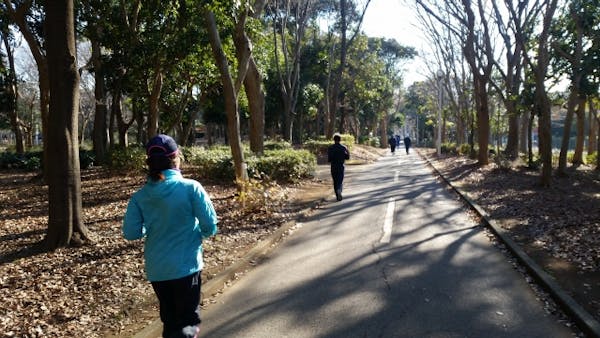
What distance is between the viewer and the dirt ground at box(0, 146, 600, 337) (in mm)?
4609

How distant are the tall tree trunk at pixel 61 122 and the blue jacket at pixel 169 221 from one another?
3.75 metres

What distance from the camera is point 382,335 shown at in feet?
13.3

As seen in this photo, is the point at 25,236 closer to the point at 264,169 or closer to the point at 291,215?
the point at 291,215

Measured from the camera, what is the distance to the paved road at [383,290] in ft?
13.9

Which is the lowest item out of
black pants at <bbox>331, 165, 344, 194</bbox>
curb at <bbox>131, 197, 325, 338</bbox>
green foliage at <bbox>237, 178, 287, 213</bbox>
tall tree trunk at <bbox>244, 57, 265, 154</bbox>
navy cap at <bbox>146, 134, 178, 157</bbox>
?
curb at <bbox>131, 197, 325, 338</bbox>

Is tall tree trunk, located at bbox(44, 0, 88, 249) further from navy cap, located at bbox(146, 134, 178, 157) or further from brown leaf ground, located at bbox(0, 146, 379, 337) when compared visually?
navy cap, located at bbox(146, 134, 178, 157)

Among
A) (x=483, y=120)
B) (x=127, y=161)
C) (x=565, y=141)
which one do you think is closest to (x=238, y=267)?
(x=127, y=161)

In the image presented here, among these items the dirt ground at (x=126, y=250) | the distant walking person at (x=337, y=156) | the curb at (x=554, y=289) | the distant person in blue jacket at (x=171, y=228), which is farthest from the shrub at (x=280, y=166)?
the distant person in blue jacket at (x=171, y=228)

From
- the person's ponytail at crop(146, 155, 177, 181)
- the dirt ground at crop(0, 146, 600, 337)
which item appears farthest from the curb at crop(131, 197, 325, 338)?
the person's ponytail at crop(146, 155, 177, 181)

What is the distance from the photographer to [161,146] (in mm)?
3133

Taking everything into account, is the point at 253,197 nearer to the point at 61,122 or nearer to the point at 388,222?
the point at 388,222

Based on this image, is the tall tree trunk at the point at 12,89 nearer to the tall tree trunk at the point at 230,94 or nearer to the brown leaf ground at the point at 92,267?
the brown leaf ground at the point at 92,267

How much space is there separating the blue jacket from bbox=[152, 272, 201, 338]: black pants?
6 centimetres

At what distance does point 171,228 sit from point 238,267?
3215 millimetres
